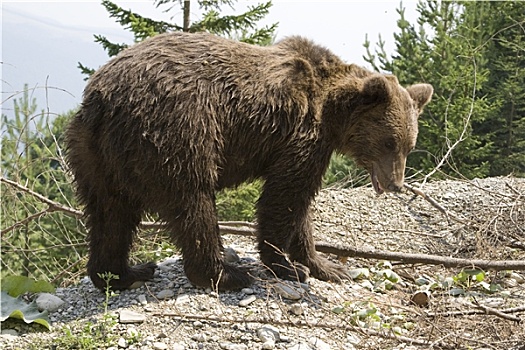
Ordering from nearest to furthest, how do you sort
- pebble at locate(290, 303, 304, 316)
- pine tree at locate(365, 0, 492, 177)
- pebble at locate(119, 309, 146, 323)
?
pebble at locate(119, 309, 146, 323)
pebble at locate(290, 303, 304, 316)
pine tree at locate(365, 0, 492, 177)

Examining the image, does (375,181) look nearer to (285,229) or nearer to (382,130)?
(382,130)

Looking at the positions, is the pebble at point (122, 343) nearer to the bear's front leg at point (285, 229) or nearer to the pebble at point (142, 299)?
the pebble at point (142, 299)

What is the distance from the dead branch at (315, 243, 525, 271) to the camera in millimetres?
4895

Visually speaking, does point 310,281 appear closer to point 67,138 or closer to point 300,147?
point 300,147

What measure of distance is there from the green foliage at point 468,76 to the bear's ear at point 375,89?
920 centimetres

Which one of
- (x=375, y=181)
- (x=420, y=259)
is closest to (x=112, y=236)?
(x=375, y=181)

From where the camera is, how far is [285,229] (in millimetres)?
4715

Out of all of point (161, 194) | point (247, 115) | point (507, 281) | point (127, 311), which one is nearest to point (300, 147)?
point (247, 115)

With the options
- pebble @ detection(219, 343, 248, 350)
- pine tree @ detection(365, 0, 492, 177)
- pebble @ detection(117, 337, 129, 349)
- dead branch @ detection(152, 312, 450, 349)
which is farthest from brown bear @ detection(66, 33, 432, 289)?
pine tree @ detection(365, 0, 492, 177)

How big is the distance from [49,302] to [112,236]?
0.66 m

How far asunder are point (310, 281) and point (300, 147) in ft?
3.55

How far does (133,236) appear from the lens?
4.83 m

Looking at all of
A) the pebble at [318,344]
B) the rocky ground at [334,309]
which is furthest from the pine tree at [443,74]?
the pebble at [318,344]

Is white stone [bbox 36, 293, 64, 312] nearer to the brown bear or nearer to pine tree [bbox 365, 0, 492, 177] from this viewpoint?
the brown bear
